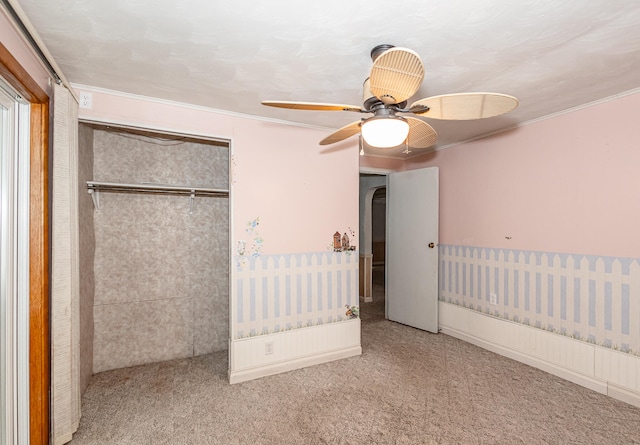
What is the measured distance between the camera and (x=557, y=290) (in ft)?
9.28

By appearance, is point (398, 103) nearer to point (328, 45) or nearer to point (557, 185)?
point (328, 45)

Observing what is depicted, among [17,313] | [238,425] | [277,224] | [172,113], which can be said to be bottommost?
[238,425]

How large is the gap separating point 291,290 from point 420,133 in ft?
5.82

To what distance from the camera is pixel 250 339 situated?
2.78 meters

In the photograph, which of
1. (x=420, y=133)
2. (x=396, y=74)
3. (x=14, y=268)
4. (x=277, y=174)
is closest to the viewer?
(x=396, y=74)

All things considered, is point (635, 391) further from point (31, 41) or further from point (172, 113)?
point (31, 41)

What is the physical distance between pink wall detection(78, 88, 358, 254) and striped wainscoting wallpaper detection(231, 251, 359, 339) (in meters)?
0.14

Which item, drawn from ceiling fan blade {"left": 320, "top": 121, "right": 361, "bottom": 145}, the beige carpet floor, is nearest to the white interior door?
the beige carpet floor

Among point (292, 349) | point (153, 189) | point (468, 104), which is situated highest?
point (468, 104)

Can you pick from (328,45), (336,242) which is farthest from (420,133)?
(336,242)

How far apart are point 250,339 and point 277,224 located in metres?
1.03

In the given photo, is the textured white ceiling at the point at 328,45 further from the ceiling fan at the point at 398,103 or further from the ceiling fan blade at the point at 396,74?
the ceiling fan blade at the point at 396,74

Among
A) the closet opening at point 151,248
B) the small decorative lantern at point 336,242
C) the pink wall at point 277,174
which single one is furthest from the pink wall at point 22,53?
the small decorative lantern at point 336,242

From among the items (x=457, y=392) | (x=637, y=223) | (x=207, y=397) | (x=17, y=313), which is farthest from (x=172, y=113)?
(x=637, y=223)
